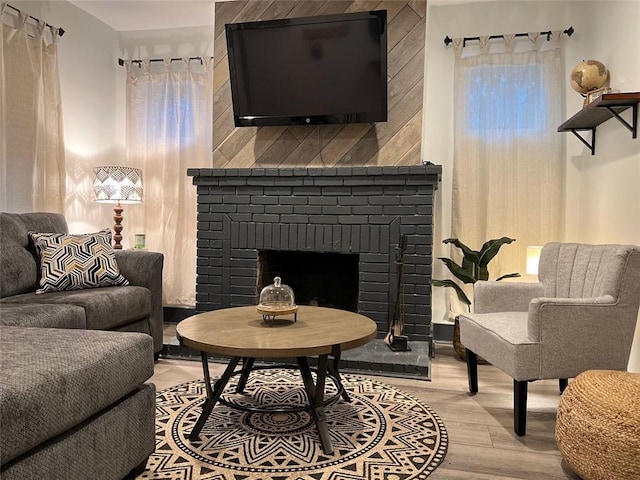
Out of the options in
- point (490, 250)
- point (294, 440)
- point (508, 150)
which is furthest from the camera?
point (508, 150)

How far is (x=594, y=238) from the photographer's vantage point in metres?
3.24

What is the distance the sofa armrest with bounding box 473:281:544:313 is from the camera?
2.76 m

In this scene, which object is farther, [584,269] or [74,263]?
[74,263]

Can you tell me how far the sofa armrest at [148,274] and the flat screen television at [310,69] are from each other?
127cm

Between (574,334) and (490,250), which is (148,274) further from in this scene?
(574,334)

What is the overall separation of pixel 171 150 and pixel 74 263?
1704 mm

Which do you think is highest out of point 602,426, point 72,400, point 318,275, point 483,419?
point 318,275

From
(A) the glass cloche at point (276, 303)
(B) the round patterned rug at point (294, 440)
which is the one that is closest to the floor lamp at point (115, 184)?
(B) the round patterned rug at point (294, 440)

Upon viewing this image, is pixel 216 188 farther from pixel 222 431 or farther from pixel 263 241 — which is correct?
pixel 222 431

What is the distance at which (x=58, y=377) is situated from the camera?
1297mm

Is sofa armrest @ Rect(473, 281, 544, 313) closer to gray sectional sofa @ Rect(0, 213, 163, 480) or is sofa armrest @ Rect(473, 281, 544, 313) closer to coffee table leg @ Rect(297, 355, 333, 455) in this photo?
coffee table leg @ Rect(297, 355, 333, 455)

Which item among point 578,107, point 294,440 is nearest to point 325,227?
point 294,440

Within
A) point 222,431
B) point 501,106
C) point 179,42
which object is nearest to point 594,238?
point 501,106

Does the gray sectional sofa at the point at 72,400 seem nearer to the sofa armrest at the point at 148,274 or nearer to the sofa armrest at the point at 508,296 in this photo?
the sofa armrest at the point at 148,274
